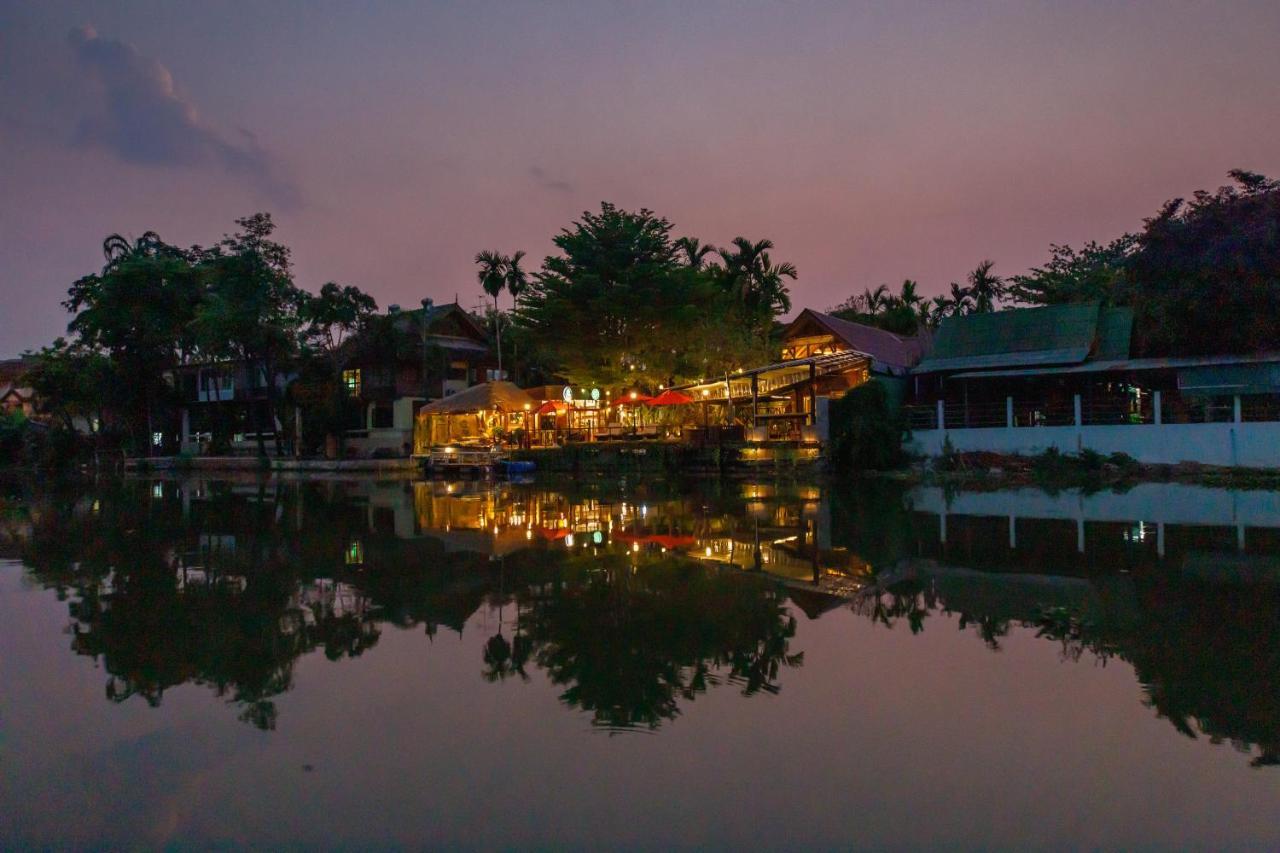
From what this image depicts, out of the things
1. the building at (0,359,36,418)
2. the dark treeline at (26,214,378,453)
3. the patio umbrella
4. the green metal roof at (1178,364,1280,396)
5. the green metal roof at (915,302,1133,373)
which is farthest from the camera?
the building at (0,359,36,418)

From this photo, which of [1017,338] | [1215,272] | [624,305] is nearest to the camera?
[1215,272]

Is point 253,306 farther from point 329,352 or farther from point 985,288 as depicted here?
point 985,288

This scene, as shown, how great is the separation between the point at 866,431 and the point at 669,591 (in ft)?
56.3

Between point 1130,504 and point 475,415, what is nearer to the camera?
point 1130,504

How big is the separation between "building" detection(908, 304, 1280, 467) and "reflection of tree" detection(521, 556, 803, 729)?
56.8 feet

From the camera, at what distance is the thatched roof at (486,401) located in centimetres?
3156

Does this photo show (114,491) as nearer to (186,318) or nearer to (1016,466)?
(186,318)

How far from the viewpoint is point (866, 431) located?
919 inches

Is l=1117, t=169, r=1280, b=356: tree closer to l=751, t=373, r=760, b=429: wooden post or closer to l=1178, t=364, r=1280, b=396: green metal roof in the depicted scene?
l=1178, t=364, r=1280, b=396: green metal roof

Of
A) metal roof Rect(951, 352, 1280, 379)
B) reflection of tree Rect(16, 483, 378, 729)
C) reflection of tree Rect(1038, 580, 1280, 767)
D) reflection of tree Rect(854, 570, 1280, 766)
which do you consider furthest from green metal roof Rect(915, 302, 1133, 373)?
reflection of tree Rect(16, 483, 378, 729)

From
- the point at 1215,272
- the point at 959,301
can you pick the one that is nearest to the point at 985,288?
the point at 959,301

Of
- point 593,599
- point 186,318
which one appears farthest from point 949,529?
point 186,318

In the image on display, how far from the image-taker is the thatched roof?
104ft

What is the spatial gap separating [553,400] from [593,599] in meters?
24.3
